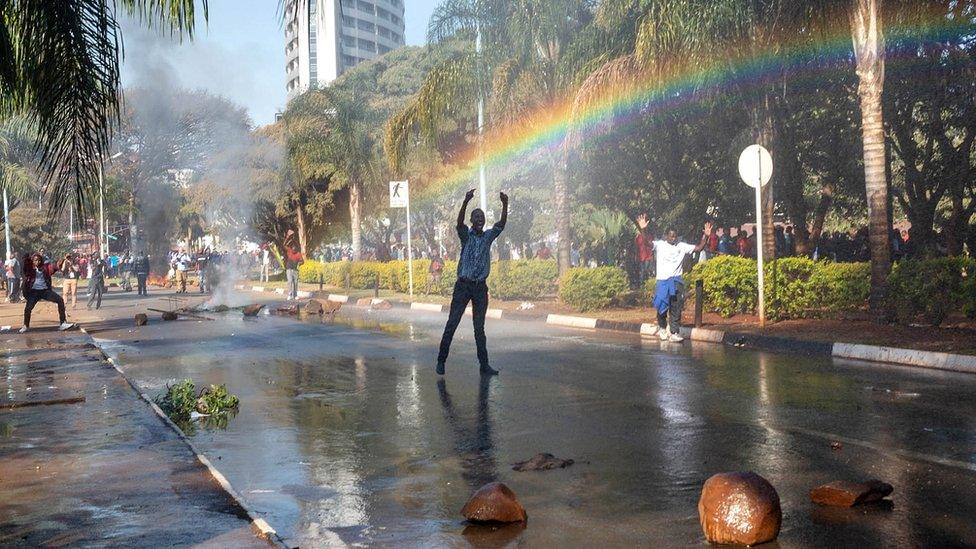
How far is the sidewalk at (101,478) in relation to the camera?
553cm

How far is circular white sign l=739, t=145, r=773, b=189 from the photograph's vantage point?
1800 centimetres

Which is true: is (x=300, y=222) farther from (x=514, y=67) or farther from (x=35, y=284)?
(x=35, y=284)

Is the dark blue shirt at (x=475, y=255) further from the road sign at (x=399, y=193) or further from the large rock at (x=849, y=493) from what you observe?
the road sign at (x=399, y=193)

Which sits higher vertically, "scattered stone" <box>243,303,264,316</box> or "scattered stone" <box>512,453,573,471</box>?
"scattered stone" <box>243,303,264,316</box>

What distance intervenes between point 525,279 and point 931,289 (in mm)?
15182

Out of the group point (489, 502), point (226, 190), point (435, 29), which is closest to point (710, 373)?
point (489, 502)

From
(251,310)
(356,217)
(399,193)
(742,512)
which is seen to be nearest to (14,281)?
(356,217)

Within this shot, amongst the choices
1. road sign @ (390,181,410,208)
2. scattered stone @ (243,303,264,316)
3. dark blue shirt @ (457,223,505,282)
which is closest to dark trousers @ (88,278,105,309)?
scattered stone @ (243,303,264,316)

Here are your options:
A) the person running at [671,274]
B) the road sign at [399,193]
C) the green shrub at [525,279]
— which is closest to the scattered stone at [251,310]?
the road sign at [399,193]

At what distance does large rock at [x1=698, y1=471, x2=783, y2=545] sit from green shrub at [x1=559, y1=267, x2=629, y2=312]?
18440 mm

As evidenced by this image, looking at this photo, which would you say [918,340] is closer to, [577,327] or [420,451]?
[577,327]

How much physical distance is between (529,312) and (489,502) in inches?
770

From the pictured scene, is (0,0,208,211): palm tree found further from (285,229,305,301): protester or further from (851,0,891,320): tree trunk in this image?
(285,229,305,301): protester

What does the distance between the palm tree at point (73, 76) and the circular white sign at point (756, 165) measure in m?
13.0
